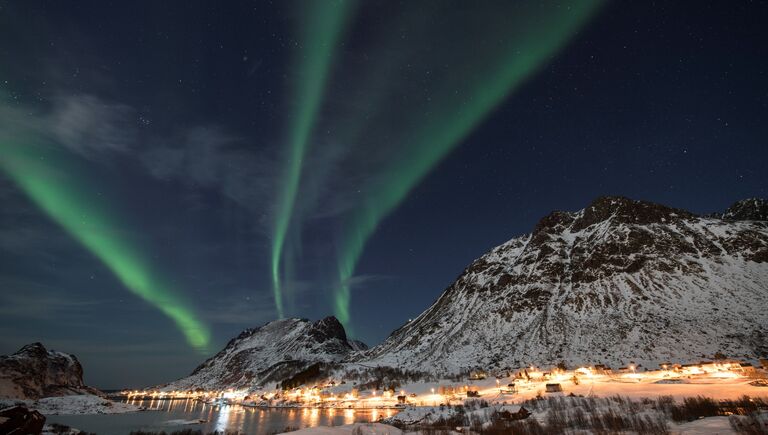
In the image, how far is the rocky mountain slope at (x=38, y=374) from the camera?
11321 centimetres

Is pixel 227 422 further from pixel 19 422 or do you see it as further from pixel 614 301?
pixel 614 301

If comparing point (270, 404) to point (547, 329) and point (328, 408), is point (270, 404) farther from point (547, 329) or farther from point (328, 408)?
point (547, 329)

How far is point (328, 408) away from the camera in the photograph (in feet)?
329

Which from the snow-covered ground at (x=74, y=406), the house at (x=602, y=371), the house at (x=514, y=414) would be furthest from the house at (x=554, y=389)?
the snow-covered ground at (x=74, y=406)

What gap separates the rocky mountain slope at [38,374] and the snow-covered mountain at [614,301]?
116 meters

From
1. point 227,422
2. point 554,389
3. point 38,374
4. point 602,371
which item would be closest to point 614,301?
point 602,371

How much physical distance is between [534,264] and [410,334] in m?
69.2

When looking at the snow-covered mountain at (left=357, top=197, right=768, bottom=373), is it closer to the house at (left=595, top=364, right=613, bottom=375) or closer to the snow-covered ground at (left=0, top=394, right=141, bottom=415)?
the house at (left=595, top=364, right=613, bottom=375)

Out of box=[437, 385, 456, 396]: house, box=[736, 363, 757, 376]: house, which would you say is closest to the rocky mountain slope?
box=[437, 385, 456, 396]: house

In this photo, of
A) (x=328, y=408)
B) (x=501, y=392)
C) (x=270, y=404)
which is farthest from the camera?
(x=270, y=404)

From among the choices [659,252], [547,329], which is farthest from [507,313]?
[659,252]

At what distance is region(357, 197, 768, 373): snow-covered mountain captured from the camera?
10156 centimetres

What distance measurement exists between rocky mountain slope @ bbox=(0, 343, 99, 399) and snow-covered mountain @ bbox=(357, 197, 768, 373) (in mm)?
115608

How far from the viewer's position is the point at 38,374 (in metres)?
125
